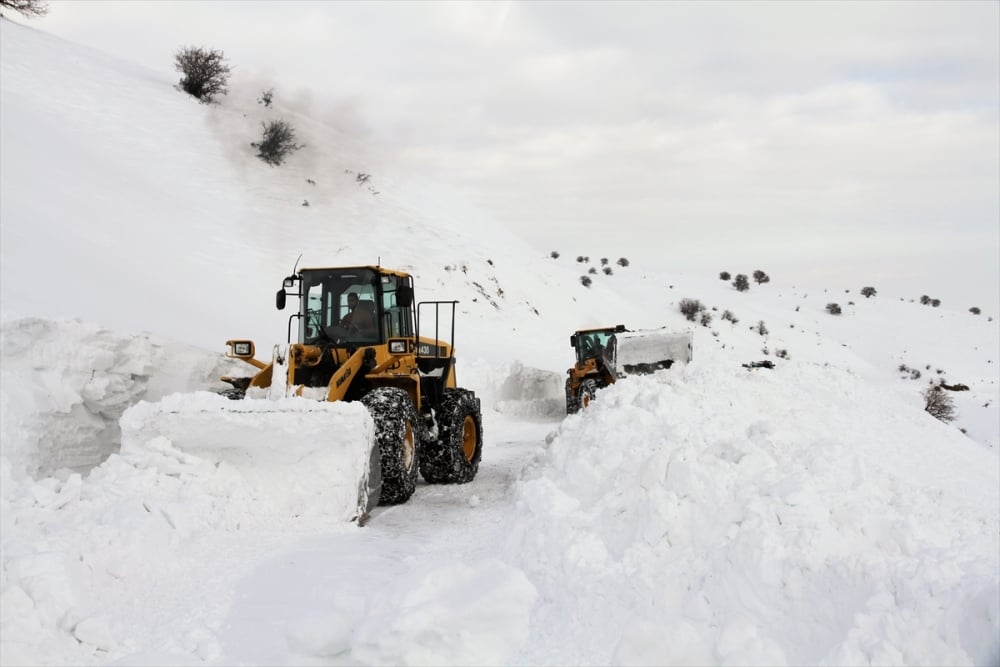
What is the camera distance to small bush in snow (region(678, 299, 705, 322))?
42.6 meters

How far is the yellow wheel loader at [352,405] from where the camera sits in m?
7.56

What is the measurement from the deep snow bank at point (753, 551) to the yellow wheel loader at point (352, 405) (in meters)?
1.76

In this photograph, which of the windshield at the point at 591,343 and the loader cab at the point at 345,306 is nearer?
the loader cab at the point at 345,306

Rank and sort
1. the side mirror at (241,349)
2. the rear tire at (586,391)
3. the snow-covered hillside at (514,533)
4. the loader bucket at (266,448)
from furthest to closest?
the rear tire at (586,391), the side mirror at (241,349), the loader bucket at (266,448), the snow-covered hillside at (514,533)

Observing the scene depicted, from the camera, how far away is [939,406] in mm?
21859

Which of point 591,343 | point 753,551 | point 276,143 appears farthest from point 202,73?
point 753,551

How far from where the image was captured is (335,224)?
29.2 metres

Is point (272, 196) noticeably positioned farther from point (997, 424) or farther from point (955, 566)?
point (955, 566)

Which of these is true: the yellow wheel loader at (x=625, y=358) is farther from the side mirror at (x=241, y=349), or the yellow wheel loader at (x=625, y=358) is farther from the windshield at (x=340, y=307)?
the side mirror at (x=241, y=349)

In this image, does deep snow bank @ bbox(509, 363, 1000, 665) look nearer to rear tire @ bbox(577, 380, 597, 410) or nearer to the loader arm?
the loader arm

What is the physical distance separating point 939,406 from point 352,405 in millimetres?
18618

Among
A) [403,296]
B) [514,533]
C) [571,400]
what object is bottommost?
[571,400]

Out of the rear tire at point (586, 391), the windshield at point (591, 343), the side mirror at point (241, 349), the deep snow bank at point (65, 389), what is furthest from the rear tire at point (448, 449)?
the windshield at point (591, 343)

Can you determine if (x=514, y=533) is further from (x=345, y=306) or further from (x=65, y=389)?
(x=65, y=389)
